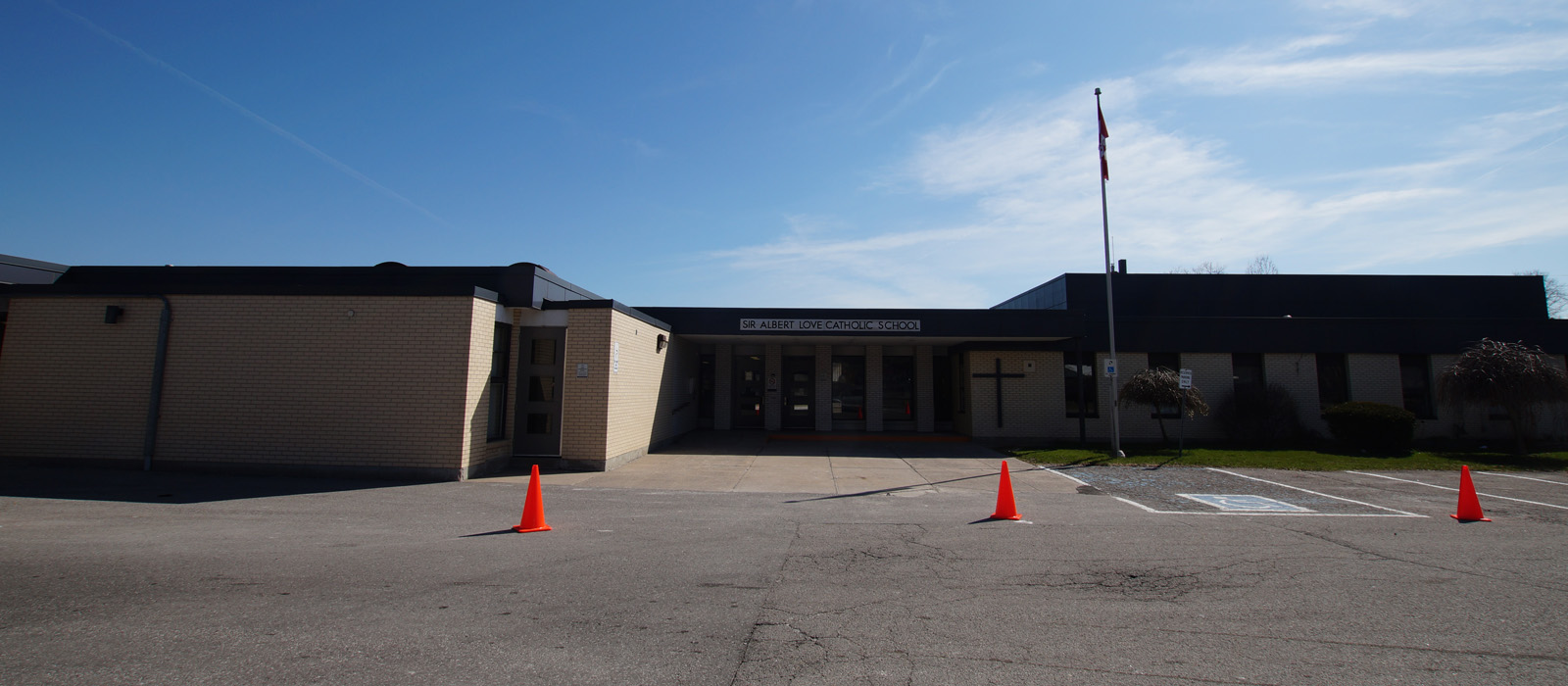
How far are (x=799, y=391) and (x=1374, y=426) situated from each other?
1507 cm

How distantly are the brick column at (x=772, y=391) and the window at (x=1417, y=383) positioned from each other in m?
18.2

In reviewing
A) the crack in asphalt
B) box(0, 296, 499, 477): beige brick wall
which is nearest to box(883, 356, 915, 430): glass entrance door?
box(0, 296, 499, 477): beige brick wall

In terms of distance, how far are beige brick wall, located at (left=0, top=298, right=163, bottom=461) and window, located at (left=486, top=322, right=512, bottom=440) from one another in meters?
5.34

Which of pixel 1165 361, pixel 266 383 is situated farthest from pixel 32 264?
pixel 1165 361

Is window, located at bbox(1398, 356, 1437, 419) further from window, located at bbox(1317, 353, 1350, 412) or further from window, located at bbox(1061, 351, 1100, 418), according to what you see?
window, located at bbox(1061, 351, 1100, 418)

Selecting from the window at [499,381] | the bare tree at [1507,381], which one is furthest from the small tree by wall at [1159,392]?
the window at [499,381]

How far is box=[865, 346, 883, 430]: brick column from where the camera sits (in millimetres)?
21000

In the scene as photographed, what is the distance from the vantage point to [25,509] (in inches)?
300

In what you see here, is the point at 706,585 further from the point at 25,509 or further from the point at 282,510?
the point at 25,509

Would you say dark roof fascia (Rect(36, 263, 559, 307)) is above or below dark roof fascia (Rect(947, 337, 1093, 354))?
above

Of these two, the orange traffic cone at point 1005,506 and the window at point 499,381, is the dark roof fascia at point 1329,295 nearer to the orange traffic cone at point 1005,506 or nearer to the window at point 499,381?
the orange traffic cone at point 1005,506

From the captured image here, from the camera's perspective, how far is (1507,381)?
53.8ft

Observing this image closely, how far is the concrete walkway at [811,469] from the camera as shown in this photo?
10.9m

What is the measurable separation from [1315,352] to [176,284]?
28328mm
